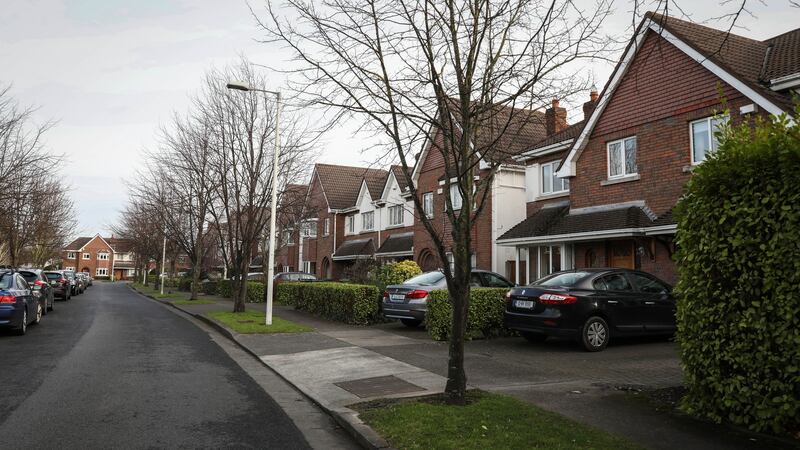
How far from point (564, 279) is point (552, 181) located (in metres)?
9.91

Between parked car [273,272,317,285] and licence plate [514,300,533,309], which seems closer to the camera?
licence plate [514,300,533,309]

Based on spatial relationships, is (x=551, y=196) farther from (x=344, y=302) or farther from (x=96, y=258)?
(x=96, y=258)

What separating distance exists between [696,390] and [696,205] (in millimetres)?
1857

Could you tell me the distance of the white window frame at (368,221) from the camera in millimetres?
35625

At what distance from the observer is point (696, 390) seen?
19.2 feet

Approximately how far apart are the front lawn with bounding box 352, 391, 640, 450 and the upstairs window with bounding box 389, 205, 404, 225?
2564 cm

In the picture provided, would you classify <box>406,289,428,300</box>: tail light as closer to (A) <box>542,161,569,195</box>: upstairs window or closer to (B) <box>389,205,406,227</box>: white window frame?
(A) <box>542,161,569,195</box>: upstairs window

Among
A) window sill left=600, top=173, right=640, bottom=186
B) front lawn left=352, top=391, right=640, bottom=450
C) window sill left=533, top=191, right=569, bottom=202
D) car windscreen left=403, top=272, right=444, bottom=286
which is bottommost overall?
front lawn left=352, top=391, right=640, bottom=450

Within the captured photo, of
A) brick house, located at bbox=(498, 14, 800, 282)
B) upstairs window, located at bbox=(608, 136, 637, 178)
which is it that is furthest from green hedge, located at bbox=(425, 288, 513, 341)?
upstairs window, located at bbox=(608, 136, 637, 178)

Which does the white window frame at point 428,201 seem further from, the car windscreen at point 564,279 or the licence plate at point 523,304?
the licence plate at point 523,304

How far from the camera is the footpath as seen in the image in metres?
5.49

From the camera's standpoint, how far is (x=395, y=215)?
3266 cm

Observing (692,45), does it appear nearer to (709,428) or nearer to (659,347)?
(659,347)

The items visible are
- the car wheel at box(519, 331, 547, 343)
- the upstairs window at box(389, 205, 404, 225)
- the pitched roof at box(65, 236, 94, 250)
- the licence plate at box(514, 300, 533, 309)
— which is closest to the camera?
the licence plate at box(514, 300, 533, 309)
